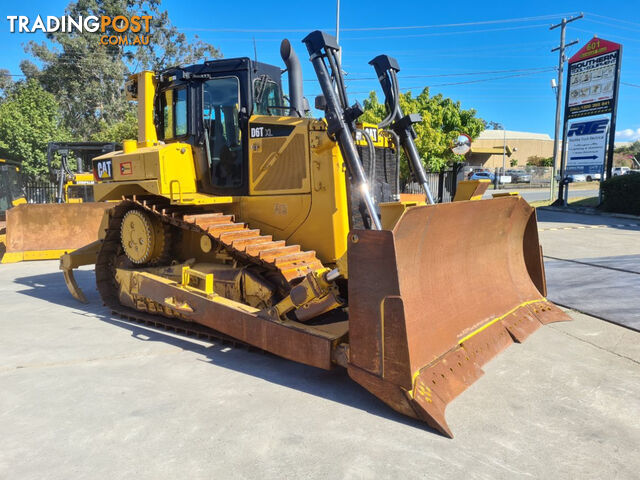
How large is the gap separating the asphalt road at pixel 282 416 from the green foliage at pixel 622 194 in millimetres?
13816

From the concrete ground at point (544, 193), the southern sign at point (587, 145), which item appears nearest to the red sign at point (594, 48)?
the southern sign at point (587, 145)

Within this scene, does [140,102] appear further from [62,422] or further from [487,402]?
[487,402]

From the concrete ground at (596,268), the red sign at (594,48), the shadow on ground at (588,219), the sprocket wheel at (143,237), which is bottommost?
the concrete ground at (596,268)

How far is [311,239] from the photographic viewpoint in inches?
188

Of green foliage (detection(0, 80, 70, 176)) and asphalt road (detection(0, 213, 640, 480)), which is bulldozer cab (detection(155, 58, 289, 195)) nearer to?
asphalt road (detection(0, 213, 640, 480))

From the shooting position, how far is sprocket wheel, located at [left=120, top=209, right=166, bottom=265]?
555 centimetres

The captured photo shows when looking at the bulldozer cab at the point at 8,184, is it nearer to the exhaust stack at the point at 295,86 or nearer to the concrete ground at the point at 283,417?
the concrete ground at the point at 283,417

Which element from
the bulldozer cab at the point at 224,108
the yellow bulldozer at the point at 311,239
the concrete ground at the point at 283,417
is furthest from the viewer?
the bulldozer cab at the point at 224,108

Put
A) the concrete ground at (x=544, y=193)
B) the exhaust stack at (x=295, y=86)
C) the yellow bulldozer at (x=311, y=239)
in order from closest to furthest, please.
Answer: the yellow bulldozer at (x=311, y=239), the exhaust stack at (x=295, y=86), the concrete ground at (x=544, y=193)

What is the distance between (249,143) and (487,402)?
341 centimetres

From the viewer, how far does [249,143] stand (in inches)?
201

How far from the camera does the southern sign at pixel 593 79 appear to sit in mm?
17531

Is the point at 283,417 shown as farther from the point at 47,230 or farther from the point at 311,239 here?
the point at 47,230

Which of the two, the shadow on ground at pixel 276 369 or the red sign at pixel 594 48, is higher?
the red sign at pixel 594 48
